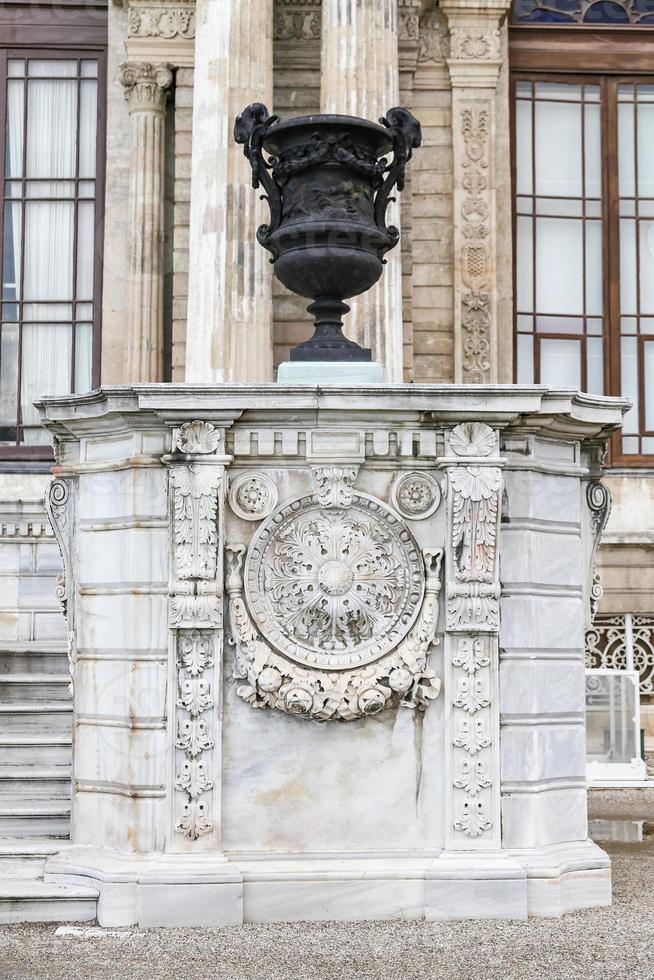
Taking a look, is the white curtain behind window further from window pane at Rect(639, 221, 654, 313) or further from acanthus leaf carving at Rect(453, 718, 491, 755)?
acanthus leaf carving at Rect(453, 718, 491, 755)

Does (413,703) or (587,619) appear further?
(587,619)

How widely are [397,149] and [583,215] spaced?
11.0 metres

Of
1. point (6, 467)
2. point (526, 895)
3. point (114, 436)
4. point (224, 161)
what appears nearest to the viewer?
point (526, 895)

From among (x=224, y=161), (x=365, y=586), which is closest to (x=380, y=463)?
(x=365, y=586)

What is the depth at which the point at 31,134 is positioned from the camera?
18.3 m

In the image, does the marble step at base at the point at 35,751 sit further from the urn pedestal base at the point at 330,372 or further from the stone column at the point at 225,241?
the stone column at the point at 225,241

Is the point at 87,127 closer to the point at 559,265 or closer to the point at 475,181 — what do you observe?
the point at 475,181

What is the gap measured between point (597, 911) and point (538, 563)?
1.73 m

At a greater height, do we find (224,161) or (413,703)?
(224,161)

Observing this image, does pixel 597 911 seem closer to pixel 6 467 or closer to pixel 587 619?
pixel 587 619

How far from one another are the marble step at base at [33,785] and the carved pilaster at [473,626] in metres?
3.14

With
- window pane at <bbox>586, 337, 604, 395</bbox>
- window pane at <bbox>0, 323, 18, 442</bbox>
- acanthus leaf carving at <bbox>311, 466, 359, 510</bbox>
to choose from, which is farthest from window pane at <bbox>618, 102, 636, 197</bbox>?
acanthus leaf carving at <bbox>311, 466, 359, 510</bbox>

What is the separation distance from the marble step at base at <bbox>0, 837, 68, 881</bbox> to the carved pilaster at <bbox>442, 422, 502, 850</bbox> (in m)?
2.22

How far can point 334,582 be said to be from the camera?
23.6ft
